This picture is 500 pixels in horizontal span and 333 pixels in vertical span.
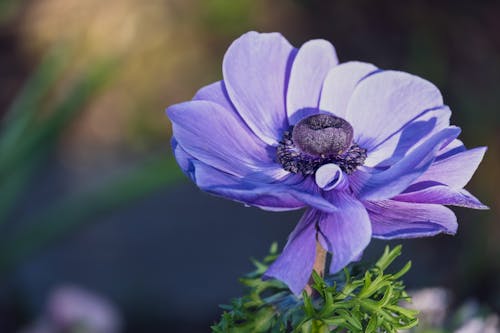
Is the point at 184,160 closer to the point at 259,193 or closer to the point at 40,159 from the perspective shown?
the point at 259,193

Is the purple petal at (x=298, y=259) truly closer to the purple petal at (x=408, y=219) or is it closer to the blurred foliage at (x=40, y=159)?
the purple petal at (x=408, y=219)

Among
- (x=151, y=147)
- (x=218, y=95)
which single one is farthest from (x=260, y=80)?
(x=151, y=147)

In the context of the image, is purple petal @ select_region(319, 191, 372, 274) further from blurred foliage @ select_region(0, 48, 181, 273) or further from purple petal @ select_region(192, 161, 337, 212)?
blurred foliage @ select_region(0, 48, 181, 273)

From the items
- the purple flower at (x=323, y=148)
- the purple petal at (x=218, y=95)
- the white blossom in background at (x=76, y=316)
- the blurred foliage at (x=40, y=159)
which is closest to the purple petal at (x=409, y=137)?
the purple flower at (x=323, y=148)

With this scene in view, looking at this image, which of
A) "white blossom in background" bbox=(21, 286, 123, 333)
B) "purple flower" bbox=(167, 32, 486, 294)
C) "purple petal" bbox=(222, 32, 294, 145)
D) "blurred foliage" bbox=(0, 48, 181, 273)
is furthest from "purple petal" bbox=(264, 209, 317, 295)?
"blurred foliage" bbox=(0, 48, 181, 273)

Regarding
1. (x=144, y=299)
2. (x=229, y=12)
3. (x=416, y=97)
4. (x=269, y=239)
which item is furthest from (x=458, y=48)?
(x=416, y=97)

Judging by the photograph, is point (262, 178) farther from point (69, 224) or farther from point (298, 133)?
point (69, 224)
